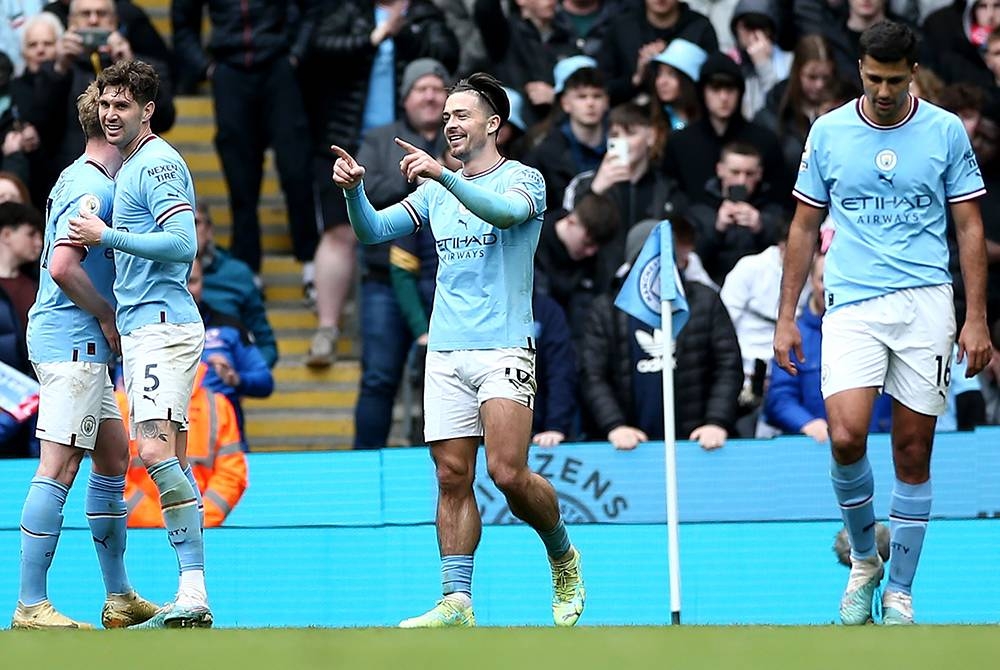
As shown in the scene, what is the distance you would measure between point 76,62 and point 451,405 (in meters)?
5.99

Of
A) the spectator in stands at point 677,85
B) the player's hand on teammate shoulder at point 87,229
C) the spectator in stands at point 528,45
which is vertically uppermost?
the spectator in stands at point 528,45

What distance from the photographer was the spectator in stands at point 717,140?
1349cm

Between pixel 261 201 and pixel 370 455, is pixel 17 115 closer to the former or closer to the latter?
pixel 261 201

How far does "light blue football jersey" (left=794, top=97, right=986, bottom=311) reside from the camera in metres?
8.82

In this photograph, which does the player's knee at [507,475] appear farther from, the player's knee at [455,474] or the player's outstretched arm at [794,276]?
the player's outstretched arm at [794,276]

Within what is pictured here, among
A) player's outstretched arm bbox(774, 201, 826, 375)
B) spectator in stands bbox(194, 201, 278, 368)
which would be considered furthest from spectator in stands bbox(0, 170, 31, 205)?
player's outstretched arm bbox(774, 201, 826, 375)

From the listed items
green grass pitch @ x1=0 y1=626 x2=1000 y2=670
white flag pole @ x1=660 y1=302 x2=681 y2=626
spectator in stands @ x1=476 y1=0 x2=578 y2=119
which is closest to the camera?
green grass pitch @ x1=0 y1=626 x2=1000 y2=670

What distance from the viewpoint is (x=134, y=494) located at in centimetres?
1130

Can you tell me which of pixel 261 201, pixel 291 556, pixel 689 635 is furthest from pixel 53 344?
pixel 261 201

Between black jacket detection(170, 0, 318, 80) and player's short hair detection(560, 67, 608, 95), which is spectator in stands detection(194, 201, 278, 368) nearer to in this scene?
black jacket detection(170, 0, 318, 80)

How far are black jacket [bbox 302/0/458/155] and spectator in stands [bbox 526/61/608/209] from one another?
0.92 metres

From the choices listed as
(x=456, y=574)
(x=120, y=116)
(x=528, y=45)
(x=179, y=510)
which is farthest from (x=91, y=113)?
(x=528, y=45)

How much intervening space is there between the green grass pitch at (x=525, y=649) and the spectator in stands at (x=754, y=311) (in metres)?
5.19

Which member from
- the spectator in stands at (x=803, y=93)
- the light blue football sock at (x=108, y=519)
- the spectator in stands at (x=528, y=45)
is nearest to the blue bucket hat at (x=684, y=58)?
the spectator in stands at (x=803, y=93)
